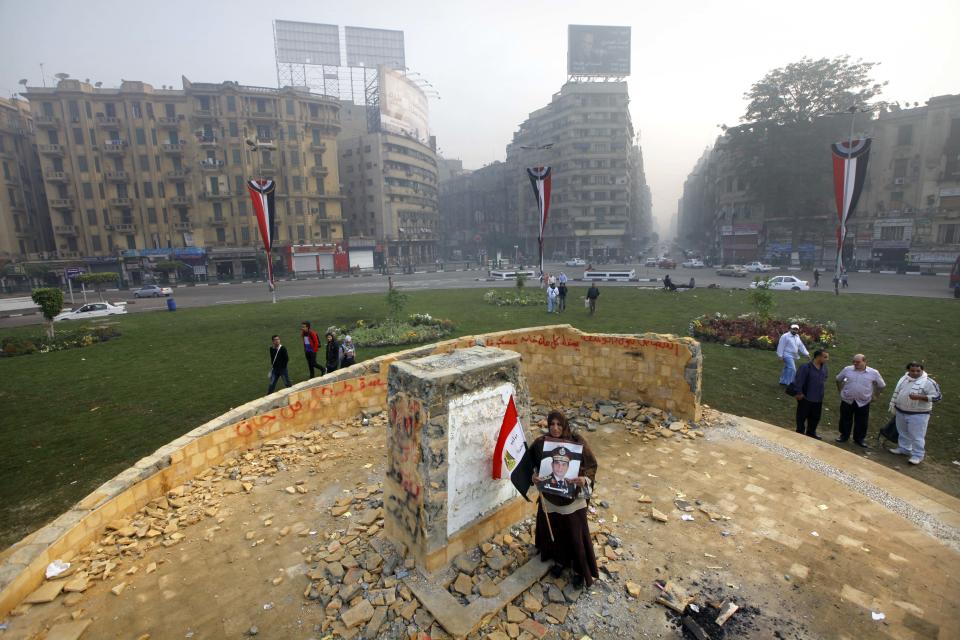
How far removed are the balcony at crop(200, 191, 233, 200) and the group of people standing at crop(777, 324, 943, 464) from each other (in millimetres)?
59091

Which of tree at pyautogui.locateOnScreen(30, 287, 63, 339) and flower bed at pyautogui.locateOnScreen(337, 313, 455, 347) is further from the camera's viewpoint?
tree at pyautogui.locateOnScreen(30, 287, 63, 339)

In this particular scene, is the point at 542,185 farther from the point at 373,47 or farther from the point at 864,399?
the point at 373,47

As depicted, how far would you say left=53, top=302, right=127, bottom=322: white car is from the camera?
26141 millimetres

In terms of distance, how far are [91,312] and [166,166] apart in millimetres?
32391

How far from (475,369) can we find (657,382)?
5411 mm

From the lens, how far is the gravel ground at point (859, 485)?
5203 mm

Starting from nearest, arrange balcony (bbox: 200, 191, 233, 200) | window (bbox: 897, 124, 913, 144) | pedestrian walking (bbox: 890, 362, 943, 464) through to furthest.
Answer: pedestrian walking (bbox: 890, 362, 943, 464) < window (bbox: 897, 124, 913, 144) < balcony (bbox: 200, 191, 233, 200)

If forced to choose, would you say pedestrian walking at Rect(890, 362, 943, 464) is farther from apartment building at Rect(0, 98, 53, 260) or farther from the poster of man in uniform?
apartment building at Rect(0, 98, 53, 260)

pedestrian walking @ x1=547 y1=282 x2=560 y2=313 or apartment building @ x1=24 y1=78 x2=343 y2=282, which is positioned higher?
apartment building @ x1=24 y1=78 x2=343 y2=282

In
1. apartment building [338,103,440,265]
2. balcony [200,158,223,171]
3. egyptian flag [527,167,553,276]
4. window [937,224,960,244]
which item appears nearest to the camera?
egyptian flag [527,167,553,276]

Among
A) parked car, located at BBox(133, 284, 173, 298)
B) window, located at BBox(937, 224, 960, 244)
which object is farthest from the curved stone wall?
window, located at BBox(937, 224, 960, 244)

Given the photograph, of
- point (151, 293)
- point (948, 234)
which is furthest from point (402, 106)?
point (948, 234)

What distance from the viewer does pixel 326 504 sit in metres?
6.01

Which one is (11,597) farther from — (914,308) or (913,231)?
(913,231)
